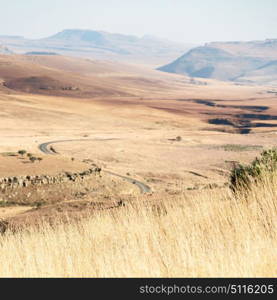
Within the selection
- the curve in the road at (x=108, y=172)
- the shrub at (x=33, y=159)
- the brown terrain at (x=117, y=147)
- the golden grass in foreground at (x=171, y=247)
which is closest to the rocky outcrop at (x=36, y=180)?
the brown terrain at (x=117, y=147)

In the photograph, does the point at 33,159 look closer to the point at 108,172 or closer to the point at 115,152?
the point at 108,172

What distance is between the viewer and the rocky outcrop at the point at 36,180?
41.3 meters

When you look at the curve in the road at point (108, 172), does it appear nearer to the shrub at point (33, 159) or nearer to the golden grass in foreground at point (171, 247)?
the shrub at point (33, 159)

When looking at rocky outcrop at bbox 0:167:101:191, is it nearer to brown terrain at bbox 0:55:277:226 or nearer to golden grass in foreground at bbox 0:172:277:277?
brown terrain at bbox 0:55:277:226

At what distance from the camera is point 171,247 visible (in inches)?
312

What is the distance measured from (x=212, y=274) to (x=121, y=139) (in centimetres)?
8325

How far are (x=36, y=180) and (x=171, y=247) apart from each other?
36509 mm

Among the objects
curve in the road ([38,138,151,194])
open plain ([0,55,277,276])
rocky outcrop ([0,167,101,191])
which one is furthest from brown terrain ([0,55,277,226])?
rocky outcrop ([0,167,101,191])

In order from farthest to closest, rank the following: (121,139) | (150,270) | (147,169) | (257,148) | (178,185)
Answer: (121,139)
(257,148)
(147,169)
(178,185)
(150,270)

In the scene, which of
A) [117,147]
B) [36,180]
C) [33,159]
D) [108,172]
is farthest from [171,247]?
[117,147]

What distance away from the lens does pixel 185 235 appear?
28.2 feet
